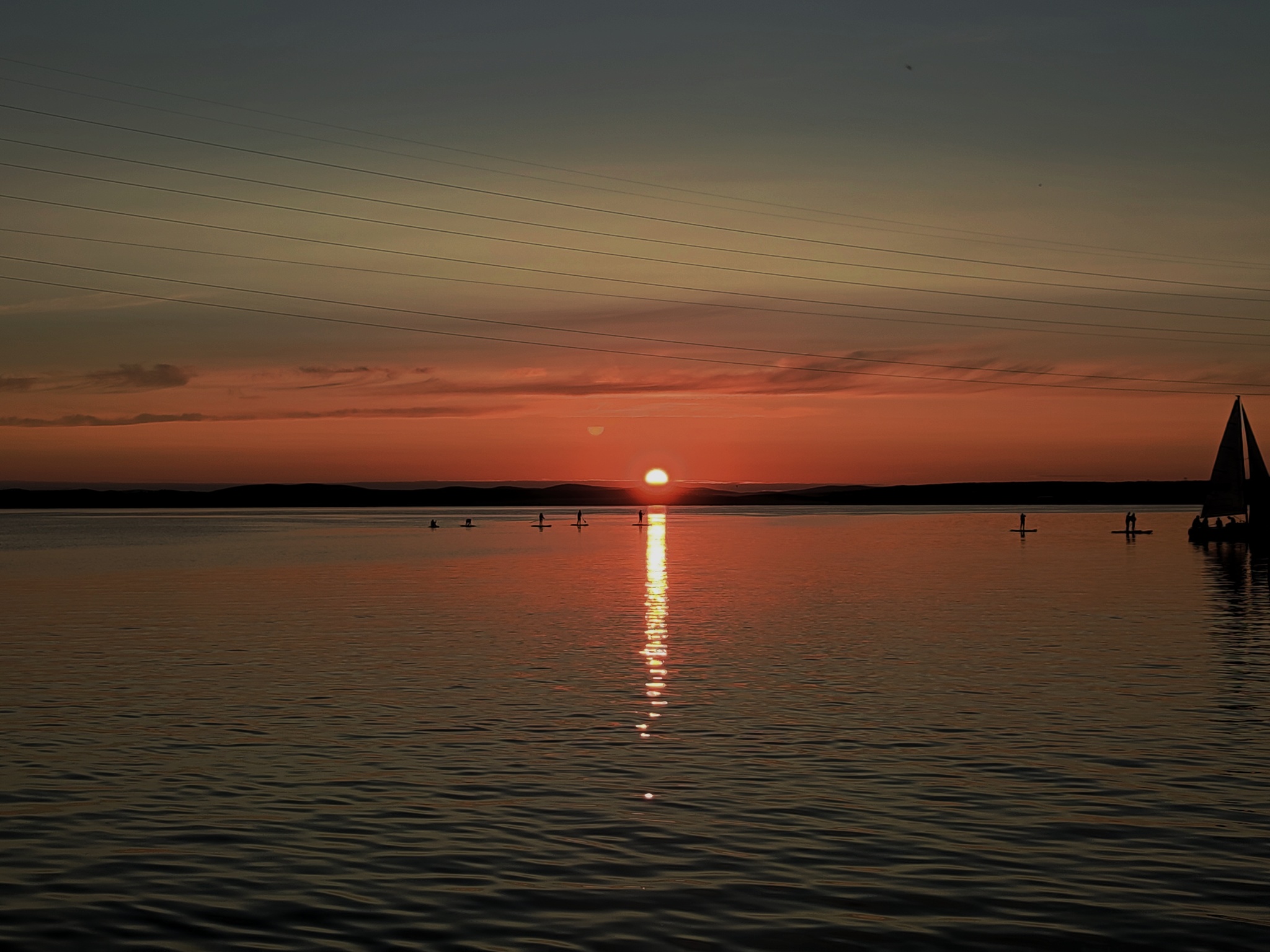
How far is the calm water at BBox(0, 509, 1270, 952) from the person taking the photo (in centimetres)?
1399

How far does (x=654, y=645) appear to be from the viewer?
42875mm

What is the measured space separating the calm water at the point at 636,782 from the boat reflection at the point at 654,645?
272mm

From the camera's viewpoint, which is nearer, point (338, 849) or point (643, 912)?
point (643, 912)

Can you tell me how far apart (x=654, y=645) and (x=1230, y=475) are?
92102 millimetres

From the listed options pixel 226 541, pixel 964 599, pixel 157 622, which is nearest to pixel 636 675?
pixel 157 622

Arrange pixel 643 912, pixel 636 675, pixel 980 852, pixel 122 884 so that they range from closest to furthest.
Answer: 1. pixel 643 912
2. pixel 122 884
3. pixel 980 852
4. pixel 636 675

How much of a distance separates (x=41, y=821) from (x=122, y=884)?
155 inches

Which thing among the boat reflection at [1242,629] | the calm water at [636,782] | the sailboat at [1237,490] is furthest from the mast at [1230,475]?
the calm water at [636,782]

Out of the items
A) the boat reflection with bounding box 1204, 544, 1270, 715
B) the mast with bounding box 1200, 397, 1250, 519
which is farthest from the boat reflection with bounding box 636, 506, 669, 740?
the mast with bounding box 1200, 397, 1250, 519

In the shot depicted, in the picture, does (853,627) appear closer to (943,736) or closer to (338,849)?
(943,736)

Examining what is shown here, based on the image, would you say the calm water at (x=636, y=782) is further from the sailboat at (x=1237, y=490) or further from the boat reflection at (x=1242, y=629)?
the sailboat at (x=1237, y=490)

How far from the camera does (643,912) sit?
14070 mm

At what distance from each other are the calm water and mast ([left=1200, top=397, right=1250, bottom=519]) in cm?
6899

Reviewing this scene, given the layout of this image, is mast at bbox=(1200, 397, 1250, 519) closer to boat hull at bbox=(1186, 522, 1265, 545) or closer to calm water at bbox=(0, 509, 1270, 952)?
boat hull at bbox=(1186, 522, 1265, 545)
